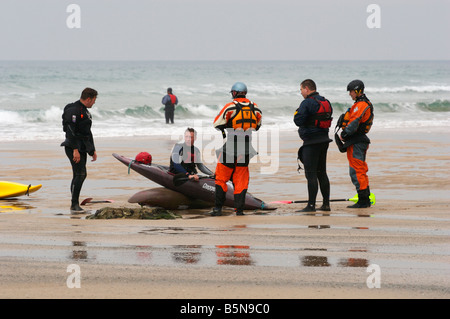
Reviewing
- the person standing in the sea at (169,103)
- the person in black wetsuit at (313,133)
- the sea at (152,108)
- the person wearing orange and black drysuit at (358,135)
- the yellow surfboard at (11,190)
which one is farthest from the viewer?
the person standing in the sea at (169,103)

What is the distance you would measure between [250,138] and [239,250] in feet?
7.79

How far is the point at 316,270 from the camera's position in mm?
4703

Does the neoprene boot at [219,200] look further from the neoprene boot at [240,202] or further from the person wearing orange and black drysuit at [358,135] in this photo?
the person wearing orange and black drysuit at [358,135]

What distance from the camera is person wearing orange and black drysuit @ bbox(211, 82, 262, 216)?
752 cm

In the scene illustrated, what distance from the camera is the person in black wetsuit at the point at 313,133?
7684mm

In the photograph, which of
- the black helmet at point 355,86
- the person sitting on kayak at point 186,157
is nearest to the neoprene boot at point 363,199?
the black helmet at point 355,86

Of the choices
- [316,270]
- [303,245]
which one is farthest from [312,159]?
[316,270]

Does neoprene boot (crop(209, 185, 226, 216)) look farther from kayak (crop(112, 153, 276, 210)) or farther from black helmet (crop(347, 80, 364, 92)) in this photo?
black helmet (crop(347, 80, 364, 92))

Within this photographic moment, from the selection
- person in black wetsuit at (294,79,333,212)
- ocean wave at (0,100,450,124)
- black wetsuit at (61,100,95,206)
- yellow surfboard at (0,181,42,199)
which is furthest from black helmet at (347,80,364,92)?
ocean wave at (0,100,450,124)

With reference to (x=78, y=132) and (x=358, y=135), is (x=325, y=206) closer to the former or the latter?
(x=358, y=135)

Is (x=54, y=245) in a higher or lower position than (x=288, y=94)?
lower
